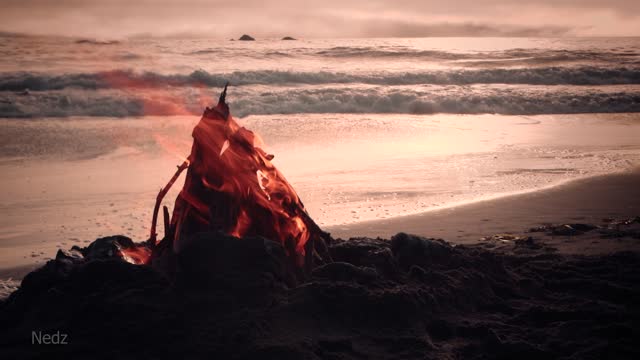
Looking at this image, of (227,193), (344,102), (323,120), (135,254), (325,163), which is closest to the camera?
(227,193)

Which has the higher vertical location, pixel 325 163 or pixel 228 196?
pixel 228 196

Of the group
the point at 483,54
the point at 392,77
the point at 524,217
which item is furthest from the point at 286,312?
the point at 483,54

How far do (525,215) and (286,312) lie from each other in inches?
228

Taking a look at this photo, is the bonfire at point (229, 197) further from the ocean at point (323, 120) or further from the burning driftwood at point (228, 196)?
the ocean at point (323, 120)

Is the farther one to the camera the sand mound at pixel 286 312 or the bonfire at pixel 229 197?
the bonfire at pixel 229 197

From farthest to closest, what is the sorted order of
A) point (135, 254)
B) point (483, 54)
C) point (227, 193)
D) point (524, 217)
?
1. point (483, 54)
2. point (524, 217)
3. point (135, 254)
4. point (227, 193)

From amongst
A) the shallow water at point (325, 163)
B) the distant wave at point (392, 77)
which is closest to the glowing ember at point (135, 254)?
the shallow water at point (325, 163)

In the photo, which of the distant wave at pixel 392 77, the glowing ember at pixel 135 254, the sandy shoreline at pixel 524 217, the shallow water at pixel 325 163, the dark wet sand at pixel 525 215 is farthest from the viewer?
the distant wave at pixel 392 77

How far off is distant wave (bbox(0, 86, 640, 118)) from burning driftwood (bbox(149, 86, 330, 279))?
20319 millimetres

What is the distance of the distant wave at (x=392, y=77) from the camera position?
33875 millimetres

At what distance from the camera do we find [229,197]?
20.7 ft

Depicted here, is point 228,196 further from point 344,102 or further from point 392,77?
point 392,77

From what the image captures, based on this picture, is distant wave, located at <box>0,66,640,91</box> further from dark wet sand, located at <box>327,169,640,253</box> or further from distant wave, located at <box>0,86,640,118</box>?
dark wet sand, located at <box>327,169,640,253</box>

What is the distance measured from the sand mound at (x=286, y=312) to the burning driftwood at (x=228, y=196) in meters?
0.31
